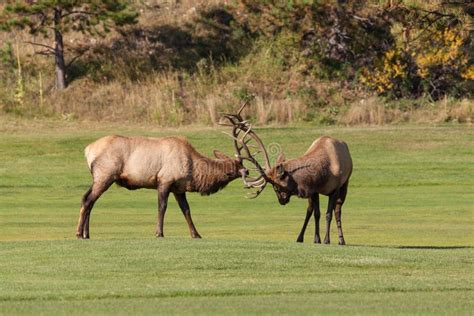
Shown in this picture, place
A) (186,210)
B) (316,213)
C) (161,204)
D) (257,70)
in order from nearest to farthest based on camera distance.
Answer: (161,204) → (186,210) → (316,213) → (257,70)

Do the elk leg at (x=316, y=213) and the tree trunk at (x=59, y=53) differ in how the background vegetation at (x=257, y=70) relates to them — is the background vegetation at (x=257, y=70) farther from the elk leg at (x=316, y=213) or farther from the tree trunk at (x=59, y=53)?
the elk leg at (x=316, y=213)

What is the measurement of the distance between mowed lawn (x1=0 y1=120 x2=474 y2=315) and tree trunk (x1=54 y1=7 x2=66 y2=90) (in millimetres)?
4342

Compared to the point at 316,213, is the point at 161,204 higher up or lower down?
A: higher up

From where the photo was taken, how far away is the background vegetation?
1866 inches

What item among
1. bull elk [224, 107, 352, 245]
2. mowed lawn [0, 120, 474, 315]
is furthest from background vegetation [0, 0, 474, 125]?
bull elk [224, 107, 352, 245]

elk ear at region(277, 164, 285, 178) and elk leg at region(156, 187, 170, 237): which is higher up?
elk ear at region(277, 164, 285, 178)

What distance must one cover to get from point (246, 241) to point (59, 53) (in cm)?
2914

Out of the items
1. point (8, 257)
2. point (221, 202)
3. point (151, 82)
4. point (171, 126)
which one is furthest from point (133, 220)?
point (151, 82)

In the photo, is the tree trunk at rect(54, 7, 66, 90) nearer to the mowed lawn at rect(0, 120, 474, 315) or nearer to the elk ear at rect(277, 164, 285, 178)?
the mowed lawn at rect(0, 120, 474, 315)

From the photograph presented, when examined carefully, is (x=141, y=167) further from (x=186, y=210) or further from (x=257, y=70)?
(x=257, y=70)

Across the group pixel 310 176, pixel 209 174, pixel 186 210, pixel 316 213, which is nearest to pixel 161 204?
pixel 186 210

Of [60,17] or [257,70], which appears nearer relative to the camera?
[60,17]

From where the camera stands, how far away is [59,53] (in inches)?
1879

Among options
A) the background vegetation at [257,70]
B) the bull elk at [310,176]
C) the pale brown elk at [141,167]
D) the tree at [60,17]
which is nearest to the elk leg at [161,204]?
the pale brown elk at [141,167]
